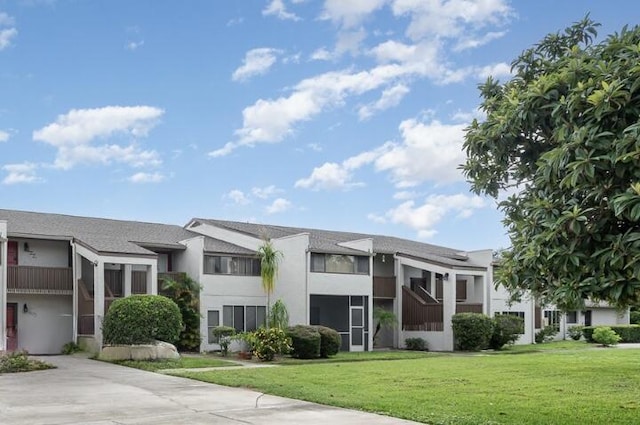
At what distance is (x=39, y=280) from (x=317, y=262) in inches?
438

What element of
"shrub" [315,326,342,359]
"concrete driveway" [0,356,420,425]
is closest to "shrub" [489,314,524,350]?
"shrub" [315,326,342,359]

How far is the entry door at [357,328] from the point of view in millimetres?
33031

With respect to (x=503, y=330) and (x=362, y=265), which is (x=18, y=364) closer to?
(x=362, y=265)

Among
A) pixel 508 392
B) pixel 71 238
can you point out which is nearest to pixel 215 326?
pixel 71 238

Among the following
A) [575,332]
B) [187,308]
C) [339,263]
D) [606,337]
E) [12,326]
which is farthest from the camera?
[575,332]

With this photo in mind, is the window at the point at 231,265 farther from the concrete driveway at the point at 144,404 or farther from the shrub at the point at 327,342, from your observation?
the concrete driveway at the point at 144,404

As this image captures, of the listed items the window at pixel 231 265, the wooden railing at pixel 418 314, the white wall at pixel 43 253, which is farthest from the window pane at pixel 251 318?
the wooden railing at pixel 418 314

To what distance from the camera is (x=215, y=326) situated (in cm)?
3055

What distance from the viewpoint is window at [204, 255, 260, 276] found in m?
30.9

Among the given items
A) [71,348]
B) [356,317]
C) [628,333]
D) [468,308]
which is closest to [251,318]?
[356,317]

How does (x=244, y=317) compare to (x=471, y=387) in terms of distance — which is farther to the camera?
(x=244, y=317)

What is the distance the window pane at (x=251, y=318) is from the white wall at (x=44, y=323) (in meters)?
7.08

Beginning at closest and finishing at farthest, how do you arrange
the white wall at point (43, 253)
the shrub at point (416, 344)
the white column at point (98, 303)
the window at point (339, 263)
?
the white column at point (98, 303) → the white wall at point (43, 253) → the window at point (339, 263) → the shrub at point (416, 344)

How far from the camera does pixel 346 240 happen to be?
3953cm
